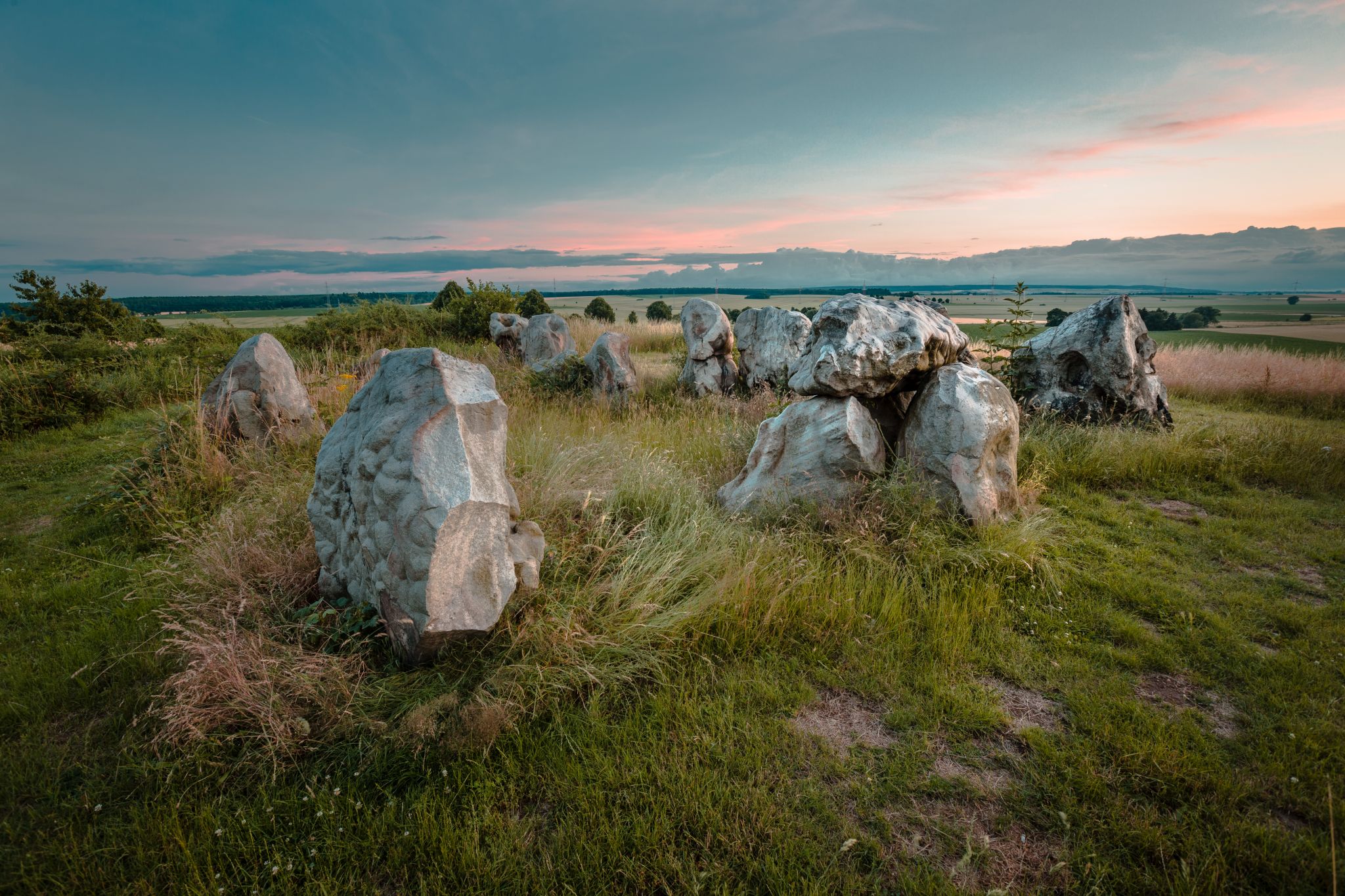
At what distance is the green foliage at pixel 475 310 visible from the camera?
734 inches

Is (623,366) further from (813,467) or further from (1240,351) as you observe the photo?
(1240,351)

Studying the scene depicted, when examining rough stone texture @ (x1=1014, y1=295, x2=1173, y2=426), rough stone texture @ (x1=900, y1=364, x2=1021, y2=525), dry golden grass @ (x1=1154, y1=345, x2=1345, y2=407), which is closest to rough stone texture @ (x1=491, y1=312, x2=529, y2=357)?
rough stone texture @ (x1=1014, y1=295, x2=1173, y2=426)

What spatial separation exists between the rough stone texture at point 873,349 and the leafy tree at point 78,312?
59.2 feet

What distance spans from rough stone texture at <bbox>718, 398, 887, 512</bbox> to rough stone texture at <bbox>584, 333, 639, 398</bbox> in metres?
5.99

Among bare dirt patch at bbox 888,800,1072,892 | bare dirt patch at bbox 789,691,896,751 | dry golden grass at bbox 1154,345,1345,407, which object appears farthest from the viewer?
dry golden grass at bbox 1154,345,1345,407

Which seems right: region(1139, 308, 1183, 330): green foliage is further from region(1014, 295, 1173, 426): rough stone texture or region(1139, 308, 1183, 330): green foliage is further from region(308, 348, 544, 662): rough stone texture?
region(308, 348, 544, 662): rough stone texture

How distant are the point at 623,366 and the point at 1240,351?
56.7 ft

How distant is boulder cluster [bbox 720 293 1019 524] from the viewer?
18.0 ft

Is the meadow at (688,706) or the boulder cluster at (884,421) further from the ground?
the boulder cluster at (884,421)

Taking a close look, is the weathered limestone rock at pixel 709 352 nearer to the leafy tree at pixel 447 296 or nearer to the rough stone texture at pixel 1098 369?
the rough stone texture at pixel 1098 369

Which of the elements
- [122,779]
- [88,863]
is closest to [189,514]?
[122,779]

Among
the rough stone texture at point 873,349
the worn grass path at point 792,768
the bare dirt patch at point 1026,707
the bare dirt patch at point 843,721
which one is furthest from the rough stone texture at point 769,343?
the bare dirt patch at point 843,721

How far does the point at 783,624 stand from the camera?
163 inches

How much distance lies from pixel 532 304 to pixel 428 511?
21991mm
